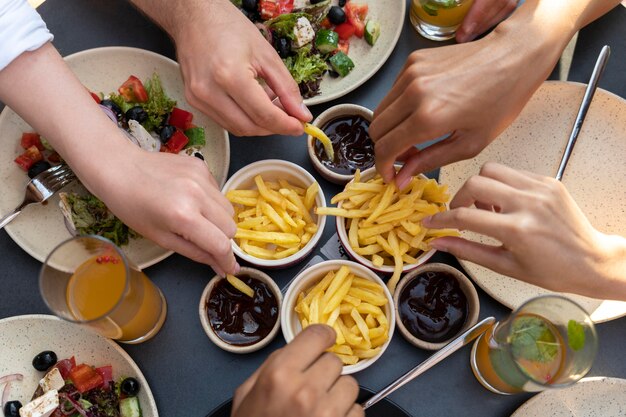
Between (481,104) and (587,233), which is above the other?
(481,104)

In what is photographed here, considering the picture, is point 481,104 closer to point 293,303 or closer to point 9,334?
point 293,303

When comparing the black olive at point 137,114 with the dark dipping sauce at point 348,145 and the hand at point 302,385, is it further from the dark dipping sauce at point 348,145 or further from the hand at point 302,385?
the hand at point 302,385

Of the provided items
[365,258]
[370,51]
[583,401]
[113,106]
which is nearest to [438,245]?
[365,258]

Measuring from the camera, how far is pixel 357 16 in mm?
1955

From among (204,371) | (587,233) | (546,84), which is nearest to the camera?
(587,233)

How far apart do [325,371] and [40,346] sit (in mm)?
949

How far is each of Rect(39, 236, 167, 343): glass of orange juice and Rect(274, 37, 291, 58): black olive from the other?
35.9 inches

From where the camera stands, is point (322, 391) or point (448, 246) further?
point (448, 246)

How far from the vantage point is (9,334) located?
1.58 metres

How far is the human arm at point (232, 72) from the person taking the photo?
149 centimetres

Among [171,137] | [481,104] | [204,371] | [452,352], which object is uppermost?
[171,137]

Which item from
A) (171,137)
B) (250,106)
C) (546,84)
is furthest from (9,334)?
(546,84)

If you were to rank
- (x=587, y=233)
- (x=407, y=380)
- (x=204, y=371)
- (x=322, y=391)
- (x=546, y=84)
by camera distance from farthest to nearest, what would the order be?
1. (x=546, y=84)
2. (x=204, y=371)
3. (x=407, y=380)
4. (x=587, y=233)
5. (x=322, y=391)

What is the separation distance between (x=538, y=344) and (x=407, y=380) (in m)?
0.36
